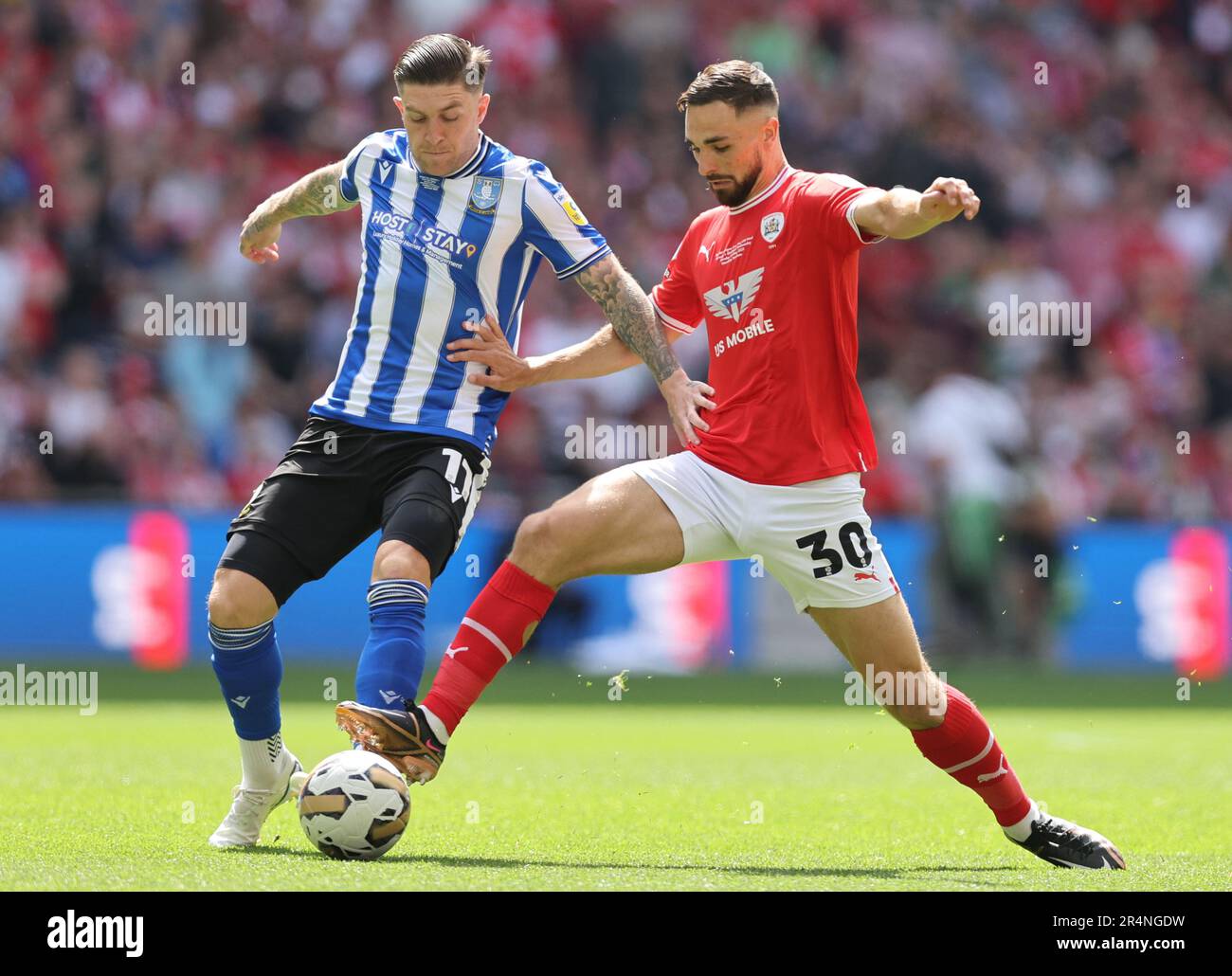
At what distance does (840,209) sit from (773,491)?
2.95ft

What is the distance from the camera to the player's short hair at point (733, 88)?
564 cm

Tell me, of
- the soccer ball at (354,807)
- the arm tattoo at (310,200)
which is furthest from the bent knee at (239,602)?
the arm tattoo at (310,200)

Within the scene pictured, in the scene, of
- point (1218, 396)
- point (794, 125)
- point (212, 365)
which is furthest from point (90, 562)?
point (1218, 396)

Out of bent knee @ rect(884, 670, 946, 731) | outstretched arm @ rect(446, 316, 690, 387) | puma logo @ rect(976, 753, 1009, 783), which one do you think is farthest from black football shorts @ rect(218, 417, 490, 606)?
puma logo @ rect(976, 753, 1009, 783)

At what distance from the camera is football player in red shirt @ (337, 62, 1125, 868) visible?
557 centimetres

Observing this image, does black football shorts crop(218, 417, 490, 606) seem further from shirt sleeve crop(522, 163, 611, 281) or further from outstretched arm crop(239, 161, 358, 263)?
outstretched arm crop(239, 161, 358, 263)

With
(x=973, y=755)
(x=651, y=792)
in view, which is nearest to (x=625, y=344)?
(x=973, y=755)

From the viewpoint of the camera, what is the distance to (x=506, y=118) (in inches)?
638

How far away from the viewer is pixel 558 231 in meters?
5.96

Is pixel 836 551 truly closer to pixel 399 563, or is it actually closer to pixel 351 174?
pixel 399 563

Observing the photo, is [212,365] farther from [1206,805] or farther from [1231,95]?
[1231,95]

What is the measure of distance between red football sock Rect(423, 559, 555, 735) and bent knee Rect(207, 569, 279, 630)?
0.59 meters

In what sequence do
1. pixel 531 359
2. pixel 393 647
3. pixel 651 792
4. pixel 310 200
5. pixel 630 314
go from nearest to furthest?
pixel 393 647, pixel 630 314, pixel 531 359, pixel 310 200, pixel 651 792

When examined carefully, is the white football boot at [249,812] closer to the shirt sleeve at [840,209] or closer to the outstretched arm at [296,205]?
the outstretched arm at [296,205]
